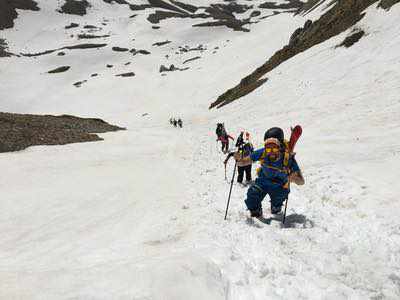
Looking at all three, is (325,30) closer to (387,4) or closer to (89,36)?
(387,4)

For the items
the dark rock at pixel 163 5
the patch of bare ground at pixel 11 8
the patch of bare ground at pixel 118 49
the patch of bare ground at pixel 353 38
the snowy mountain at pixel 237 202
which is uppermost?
the dark rock at pixel 163 5

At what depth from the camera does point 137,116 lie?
50375 mm

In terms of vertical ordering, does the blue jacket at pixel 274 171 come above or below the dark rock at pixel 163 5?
below

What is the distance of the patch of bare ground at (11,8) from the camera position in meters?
120

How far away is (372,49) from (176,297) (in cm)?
2555

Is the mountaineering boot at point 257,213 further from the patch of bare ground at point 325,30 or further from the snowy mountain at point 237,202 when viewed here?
the patch of bare ground at point 325,30

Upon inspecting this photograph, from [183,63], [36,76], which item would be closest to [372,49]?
[183,63]

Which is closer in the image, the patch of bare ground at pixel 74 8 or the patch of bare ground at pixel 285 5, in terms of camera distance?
the patch of bare ground at pixel 74 8

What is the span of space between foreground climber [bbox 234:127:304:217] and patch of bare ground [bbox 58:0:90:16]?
501ft

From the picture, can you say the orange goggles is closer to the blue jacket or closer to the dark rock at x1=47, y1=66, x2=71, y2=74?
the blue jacket

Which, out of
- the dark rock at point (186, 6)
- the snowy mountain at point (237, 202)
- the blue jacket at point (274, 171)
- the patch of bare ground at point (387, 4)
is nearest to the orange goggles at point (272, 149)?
the blue jacket at point (274, 171)

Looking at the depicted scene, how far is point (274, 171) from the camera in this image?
6.20m

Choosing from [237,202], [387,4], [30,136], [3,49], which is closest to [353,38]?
[387,4]

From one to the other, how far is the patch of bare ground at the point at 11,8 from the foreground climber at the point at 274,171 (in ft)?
467
